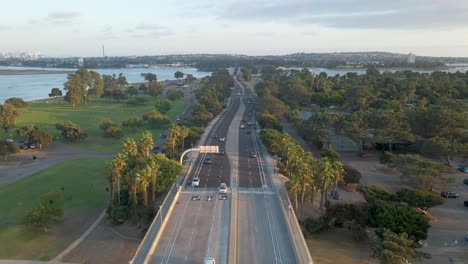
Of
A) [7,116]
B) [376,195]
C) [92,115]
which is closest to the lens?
[376,195]

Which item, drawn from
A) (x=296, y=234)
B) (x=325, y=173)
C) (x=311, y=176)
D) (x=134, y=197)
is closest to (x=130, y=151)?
(x=134, y=197)

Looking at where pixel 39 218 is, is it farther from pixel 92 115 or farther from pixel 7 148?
pixel 92 115

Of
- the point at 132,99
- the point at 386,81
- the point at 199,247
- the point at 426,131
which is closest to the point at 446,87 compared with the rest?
the point at 386,81

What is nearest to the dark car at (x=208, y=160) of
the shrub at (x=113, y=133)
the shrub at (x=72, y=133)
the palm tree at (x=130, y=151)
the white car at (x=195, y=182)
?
the white car at (x=195, y=182)

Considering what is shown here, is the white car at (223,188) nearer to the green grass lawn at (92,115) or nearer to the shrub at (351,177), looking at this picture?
the shrub at (351,177)

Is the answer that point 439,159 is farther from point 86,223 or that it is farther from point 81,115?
point 81,115

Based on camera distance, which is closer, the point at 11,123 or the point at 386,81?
the point at 11,123

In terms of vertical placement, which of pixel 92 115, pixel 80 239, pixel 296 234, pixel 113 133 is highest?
pixel 92 115
